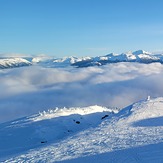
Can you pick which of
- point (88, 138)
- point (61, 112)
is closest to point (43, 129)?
point (61, 112)

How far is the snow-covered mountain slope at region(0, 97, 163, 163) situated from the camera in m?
28.3

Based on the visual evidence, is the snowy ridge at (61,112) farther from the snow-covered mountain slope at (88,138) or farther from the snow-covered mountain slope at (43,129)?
the snow-covered mountain slope at (88,138)

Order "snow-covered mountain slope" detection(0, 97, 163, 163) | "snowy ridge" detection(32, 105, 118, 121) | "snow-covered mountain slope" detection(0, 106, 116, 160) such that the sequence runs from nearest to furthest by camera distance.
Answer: "snow-covered mountain slope" detection(0, 97, 163, 163), "snow-covered mountain slope" detection(0, 106, 116, 160), "snowy ridge" detection(32, 105, 118, 121)

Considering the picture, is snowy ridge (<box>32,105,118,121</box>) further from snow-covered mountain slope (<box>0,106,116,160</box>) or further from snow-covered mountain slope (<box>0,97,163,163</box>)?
snow-covered mountain slope (<box>0,97,163,163</box>)

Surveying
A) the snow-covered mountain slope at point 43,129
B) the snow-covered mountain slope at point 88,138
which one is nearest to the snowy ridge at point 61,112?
the snow-covered mountain slope at point 43,129

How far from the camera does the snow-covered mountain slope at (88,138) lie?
28281 mm

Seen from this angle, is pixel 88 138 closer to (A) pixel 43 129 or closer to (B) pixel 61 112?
(A) pixel 43 129

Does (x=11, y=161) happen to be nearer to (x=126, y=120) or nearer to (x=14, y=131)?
(x=126, y=120)

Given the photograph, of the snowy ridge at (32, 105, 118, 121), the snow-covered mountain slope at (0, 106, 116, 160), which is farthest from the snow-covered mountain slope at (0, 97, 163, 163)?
the snowy ridge at (32, 105, 118, 121)

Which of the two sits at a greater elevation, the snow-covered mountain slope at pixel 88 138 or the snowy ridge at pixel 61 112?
the snowy ridge at pixel 61 112

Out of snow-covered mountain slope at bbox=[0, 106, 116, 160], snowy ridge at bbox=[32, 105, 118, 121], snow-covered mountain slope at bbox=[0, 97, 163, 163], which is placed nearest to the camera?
snow-covered mountain slope at bbox=[0, 97, 163, 163]

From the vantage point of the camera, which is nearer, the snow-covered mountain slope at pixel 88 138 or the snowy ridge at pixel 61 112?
the snow-covered mountain slope at pixel 88 138

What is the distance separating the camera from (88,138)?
1495 inches

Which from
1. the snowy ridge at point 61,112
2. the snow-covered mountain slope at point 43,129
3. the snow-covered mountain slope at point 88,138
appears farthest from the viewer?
the snowy ridge at point 61,112
